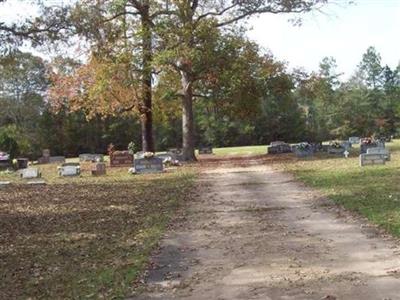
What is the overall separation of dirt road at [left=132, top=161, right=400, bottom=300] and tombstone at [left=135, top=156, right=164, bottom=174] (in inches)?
428

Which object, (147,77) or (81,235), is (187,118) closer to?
(147,77)

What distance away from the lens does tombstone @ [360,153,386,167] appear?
22.0m

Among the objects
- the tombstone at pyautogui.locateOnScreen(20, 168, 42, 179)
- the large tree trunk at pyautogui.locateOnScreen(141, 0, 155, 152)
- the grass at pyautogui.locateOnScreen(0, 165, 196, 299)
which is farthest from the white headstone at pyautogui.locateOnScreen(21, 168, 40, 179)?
the large tree trunk at pyautogui.locateOnScreen(141, 0, 155, 152)

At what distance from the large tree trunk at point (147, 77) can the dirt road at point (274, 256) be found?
19.4 m

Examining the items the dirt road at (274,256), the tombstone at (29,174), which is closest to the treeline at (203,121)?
the tombstone at (29,174)

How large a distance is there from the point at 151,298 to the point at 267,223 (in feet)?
15.3

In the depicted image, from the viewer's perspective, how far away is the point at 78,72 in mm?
35844

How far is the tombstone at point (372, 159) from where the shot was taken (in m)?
22.0

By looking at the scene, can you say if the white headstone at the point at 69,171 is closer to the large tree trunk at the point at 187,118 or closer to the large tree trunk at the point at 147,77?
the large tree trunk at the point at 147,77

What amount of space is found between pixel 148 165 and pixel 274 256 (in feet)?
53.7

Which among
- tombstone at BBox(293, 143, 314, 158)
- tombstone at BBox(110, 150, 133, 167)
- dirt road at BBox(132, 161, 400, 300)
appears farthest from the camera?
tombstone at BBox(293, 143, 314, 158)

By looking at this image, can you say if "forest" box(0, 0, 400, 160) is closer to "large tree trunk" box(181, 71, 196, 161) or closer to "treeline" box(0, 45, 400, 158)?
"large tree trunk" box(181, 71, 196, 161)

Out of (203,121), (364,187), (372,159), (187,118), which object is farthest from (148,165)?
(203,121)

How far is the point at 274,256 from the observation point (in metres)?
8.16
